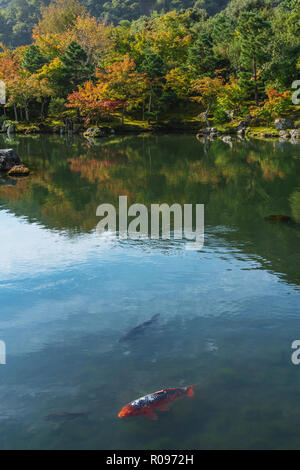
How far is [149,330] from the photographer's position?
6305 mm

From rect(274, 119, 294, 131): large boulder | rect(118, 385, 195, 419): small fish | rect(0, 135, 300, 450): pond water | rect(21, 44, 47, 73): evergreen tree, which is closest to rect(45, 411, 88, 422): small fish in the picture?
rect(0, 135, 300, 450): pond water

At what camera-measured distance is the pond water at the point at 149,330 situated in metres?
4.40

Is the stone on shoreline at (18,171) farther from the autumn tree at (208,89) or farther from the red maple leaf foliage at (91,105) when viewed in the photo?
the autumn tree at (208,89)

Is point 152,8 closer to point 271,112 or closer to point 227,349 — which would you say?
point 271,112

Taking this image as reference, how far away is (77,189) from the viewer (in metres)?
17.1

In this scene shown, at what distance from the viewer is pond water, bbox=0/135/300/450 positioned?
4402 millimetres

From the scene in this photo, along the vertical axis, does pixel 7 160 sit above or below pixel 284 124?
below

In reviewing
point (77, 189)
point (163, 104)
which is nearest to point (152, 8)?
point (163, 104)

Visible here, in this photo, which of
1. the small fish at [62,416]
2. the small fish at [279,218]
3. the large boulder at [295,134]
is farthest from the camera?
the large boulder at [295,134]

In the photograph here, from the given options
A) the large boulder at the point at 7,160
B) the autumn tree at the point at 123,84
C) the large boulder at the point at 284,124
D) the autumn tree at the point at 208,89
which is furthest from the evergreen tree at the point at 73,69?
the large boulder at the point at 7,160

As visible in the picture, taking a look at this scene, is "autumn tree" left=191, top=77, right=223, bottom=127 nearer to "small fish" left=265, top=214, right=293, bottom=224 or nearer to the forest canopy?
the forest canopy

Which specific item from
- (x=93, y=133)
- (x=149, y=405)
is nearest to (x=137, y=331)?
(x=149, y=405)

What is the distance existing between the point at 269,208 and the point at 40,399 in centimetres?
1040

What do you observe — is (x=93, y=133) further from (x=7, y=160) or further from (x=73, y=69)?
(x=7, y=160)
